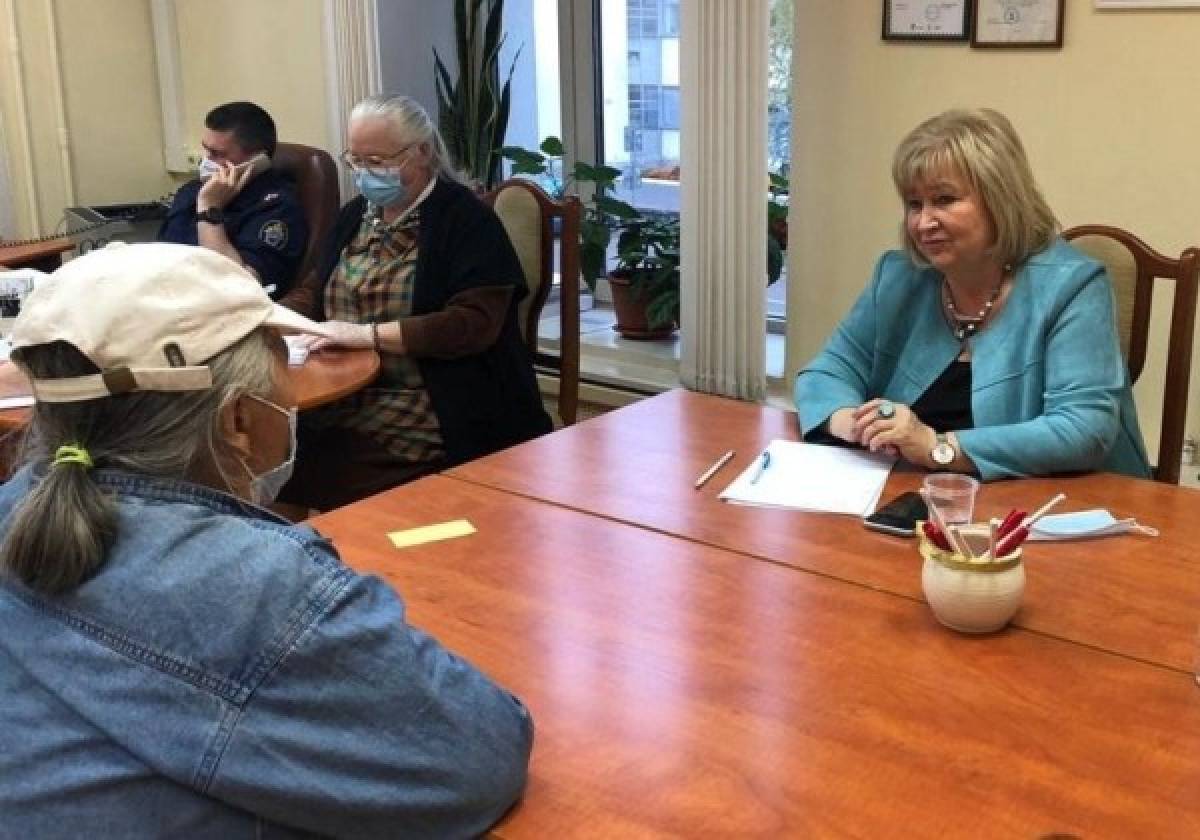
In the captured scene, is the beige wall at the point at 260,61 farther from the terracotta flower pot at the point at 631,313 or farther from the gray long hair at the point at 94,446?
the gray long hair at the point at 94,446

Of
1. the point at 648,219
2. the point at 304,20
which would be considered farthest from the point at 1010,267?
the point at 304,20

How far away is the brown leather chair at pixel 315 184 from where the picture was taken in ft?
11.9

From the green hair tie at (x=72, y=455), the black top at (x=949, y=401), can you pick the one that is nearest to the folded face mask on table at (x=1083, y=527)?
the black top at (x=949, y=401)

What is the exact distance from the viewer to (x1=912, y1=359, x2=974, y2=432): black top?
2.12 m

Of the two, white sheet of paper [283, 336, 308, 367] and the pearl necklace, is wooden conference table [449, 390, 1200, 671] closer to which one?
the pearl necklace

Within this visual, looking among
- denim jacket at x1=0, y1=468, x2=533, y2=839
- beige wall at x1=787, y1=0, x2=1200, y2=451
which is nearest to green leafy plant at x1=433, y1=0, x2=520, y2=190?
beige wall at x1=787, y1=0, x2=1200, y2=451

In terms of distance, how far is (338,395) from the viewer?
8.00 feet

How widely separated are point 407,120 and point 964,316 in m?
1.35

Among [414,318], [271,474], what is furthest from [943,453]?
[414,318]

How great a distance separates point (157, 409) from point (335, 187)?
269 centimetres

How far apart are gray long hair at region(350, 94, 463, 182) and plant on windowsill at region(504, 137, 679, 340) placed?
0.90 metres

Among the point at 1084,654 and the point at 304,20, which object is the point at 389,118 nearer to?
the point at 304,20

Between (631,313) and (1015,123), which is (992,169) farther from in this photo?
(631,313)

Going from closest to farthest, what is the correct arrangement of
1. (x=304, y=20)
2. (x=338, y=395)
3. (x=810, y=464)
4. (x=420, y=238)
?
(x=810, y=464), (x=338, y=395), (x=420, y=238), (x=304, y=20)
